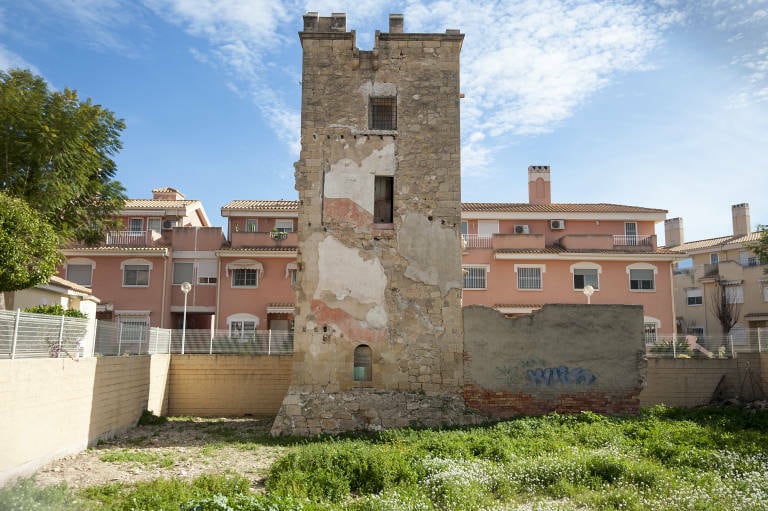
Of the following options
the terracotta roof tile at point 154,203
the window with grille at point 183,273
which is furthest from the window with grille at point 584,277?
the terracotta roof tile at point 154,203

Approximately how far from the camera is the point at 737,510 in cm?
1027

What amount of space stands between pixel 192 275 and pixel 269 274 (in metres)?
4.32

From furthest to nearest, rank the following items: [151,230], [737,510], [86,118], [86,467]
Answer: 1. [151,230]
2. [86,118]
3. [86,467]
4. [737,510]

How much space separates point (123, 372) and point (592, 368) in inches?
531

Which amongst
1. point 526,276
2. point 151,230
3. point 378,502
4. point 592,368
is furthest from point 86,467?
point 526,276

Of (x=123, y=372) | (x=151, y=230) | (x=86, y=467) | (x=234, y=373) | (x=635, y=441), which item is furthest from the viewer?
(x=151, y=230)

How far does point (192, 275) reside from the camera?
34.9 meters

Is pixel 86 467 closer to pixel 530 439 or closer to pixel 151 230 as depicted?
pixel 530 439

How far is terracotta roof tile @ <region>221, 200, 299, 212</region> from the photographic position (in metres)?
37.3

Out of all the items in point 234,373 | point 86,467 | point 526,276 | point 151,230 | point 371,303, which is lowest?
point 86,467

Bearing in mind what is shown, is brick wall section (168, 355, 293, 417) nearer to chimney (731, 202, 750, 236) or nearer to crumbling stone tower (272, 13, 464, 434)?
crumbling stone tower (272, 13, 464, 434)

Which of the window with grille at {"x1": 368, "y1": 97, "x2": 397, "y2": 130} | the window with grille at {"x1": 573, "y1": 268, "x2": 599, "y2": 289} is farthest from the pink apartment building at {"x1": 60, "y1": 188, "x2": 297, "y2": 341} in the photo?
the window with grille at {"x1": 368, "y1": 97, "x2": 397, "y2": 130}

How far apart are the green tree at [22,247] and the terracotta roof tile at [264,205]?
20429 millimetres

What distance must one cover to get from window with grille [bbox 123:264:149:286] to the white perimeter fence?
41.7 ft
